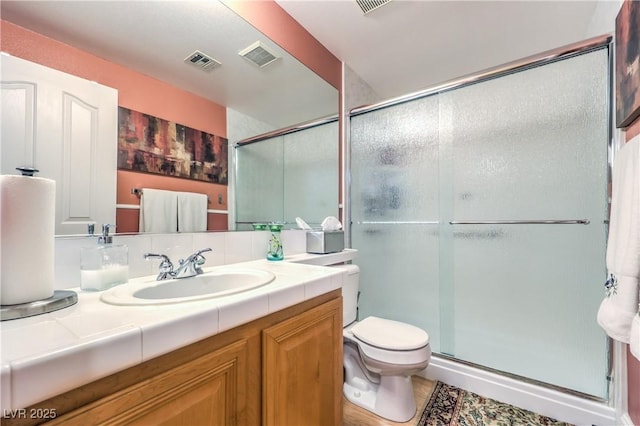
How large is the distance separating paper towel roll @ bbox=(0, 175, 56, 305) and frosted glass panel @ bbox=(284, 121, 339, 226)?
114 cm

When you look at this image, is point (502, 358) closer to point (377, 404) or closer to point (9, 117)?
point (377, 404)

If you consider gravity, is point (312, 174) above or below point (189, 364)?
above

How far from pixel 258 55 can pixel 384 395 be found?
6.38 feet

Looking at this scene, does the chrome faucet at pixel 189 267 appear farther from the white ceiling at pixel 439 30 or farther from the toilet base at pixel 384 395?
the white ceiling at pixel 439 30

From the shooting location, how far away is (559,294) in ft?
4.82

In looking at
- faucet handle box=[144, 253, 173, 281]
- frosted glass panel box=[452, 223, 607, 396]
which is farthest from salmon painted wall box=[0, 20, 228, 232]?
frosted glass panel box=[452, 223, 607, 396]

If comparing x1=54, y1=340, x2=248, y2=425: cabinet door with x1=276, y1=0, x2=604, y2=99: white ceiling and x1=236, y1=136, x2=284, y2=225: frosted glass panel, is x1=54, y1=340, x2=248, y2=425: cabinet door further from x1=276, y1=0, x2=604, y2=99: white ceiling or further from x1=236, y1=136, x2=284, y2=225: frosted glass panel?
x1=276, y1=0, x2=604, y2=99: white ceiling

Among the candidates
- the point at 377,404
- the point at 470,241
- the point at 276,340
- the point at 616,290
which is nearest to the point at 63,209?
the point at 276,340

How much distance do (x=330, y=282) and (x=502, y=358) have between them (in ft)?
4.62

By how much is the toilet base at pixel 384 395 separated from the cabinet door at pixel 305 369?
0.45 metres

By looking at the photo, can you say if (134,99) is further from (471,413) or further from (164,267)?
(471,413)

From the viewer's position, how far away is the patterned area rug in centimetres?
130

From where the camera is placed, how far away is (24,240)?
572 mm

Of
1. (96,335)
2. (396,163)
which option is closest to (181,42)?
(96,335)
